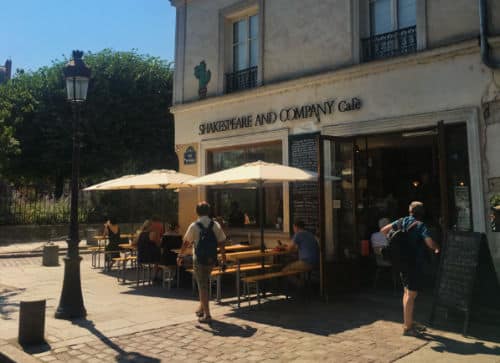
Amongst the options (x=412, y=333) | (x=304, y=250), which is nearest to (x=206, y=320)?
(x=304, y=250)

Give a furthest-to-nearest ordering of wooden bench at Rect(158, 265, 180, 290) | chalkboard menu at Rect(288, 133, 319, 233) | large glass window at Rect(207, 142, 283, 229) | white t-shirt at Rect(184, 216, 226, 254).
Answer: large glass window at Rect(207, 142, 283, 229)
chalkboard menu at Rect(288, 133, 319, 233)
wooden bench at Rect(158, 265, 180, 290)
white t-shirt at Rect(184, 216, 226, 254)

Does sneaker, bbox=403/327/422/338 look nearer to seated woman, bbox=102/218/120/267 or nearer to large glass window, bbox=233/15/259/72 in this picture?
large glass window, bbox=233/15/259/72

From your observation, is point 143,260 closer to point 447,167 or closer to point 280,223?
point 280,223

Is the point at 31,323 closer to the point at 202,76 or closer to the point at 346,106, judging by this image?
the point at 346,106

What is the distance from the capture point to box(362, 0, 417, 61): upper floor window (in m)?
8.73

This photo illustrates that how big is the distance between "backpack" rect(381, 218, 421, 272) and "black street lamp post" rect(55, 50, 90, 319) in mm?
4470

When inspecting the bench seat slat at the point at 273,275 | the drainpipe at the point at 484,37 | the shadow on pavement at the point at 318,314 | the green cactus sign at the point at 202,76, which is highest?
the green cactus sign at the point at 202,76

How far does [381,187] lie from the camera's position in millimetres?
11211

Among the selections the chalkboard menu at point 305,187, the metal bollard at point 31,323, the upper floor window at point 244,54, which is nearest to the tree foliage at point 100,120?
the upper floor window at point 244,54

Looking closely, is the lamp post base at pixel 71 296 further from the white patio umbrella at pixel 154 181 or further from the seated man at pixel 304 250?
the white patio umbrella at pixel 154 181

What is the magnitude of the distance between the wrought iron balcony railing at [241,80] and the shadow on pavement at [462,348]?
7.67 m

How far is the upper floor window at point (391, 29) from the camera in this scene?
28.7 feet

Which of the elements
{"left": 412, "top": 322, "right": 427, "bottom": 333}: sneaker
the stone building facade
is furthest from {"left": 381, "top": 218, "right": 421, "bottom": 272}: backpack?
the stone building facade

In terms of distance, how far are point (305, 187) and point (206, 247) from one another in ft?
13.2
